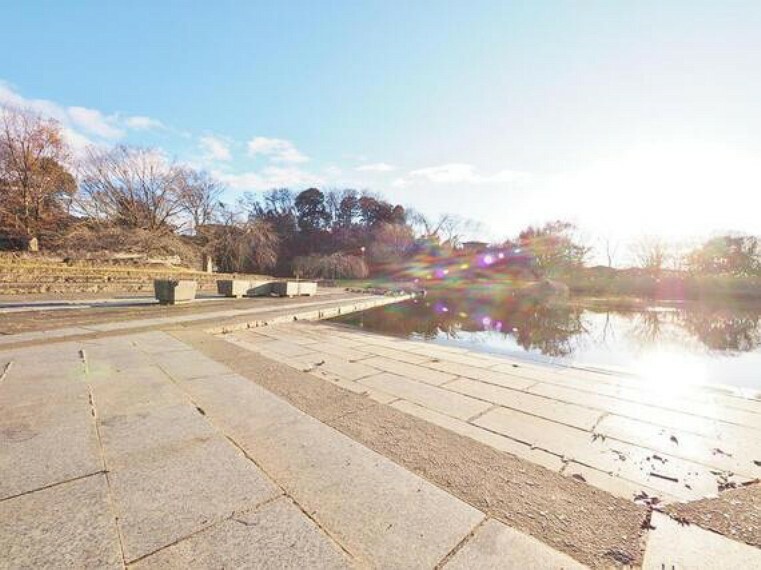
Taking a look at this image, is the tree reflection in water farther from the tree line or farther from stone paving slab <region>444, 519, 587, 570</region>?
the tree line

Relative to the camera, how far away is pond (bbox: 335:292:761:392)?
6000 millimetres

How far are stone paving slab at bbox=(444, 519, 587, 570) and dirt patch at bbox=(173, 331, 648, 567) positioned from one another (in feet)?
0.22

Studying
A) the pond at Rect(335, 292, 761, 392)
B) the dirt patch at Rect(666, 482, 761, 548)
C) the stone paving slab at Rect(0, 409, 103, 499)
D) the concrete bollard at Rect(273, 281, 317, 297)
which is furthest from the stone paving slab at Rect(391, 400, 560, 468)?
the concrete bollard at Rect(273, 281, 317, 297)

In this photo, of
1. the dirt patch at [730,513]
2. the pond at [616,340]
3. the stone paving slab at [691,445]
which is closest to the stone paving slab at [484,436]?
the dirt patch at [730,513]

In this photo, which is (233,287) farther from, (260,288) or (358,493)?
(358,493)

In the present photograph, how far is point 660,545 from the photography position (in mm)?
1475

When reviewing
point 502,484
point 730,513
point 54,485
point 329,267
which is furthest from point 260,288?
point 329,267

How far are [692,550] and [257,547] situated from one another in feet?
6.17

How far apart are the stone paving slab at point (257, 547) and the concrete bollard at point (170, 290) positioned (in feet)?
33.0

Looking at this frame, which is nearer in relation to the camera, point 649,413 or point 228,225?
point 649,413

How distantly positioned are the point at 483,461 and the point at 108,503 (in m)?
2.06

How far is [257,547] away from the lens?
1.35 meters

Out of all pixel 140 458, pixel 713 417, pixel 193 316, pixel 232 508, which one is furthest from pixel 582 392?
pixel 193 316

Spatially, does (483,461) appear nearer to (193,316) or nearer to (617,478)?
(617,478)
